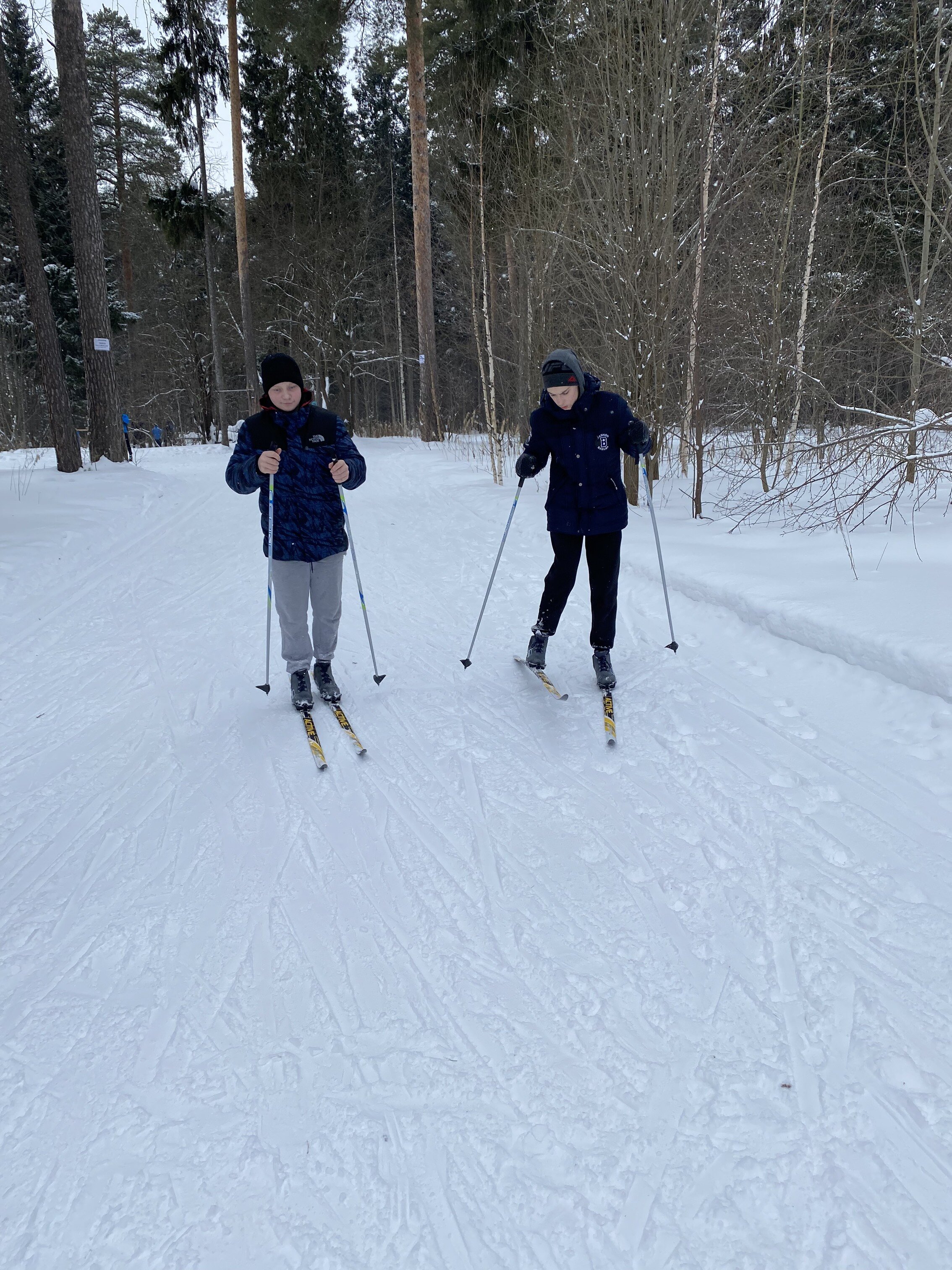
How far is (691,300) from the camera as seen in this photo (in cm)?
829

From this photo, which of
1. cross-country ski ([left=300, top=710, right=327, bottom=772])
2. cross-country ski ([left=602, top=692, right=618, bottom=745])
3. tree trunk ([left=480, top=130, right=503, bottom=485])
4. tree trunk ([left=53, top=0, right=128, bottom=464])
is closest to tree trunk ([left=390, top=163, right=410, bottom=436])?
tree trunk ([left=480, top=130, right=503, bottom=485])

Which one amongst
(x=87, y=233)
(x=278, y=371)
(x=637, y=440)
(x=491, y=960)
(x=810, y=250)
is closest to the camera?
(x=491, y=960)

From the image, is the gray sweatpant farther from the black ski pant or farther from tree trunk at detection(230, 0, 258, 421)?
tree trunk at detection(230, 0, 258, 421)

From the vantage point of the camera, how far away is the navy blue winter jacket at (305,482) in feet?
12.9

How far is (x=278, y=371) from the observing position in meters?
3.75

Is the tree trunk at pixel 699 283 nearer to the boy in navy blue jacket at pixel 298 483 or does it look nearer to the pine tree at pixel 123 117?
the boy in navy blue jacket at pixel 298 483

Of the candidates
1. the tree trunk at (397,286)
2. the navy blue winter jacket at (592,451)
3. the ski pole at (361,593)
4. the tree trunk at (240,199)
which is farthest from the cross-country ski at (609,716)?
the tree trunk at (397,286)

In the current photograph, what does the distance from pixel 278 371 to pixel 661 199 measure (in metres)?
6.00

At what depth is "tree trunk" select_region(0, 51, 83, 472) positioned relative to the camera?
1139 centimetres

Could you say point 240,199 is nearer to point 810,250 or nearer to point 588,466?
point 810,250

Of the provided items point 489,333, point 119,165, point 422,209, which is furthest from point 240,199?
point 489,333

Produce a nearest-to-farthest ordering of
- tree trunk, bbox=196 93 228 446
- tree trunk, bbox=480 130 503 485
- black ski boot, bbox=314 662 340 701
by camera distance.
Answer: black ski boot, bbox=314 662 340 701 → tree trunk, bbox=480 130 503 485 → tree trunk, bbox=196 93 228 446

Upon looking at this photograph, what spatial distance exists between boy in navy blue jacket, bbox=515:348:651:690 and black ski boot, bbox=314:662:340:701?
158 centimetres

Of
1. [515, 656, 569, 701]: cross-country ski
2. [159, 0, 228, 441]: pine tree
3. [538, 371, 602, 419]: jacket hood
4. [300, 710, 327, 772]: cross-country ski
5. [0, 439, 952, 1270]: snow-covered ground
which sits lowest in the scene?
[0, 439, 952, 1270]: snow-covered ground
